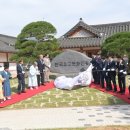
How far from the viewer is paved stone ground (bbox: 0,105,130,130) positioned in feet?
29.1

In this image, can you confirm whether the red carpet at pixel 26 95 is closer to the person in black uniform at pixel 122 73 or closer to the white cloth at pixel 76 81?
the white cloth at pixel 76 81

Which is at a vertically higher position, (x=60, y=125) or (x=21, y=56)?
(x=21, y=56)

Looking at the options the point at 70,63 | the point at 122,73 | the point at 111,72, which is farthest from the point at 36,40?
the point at 122,73

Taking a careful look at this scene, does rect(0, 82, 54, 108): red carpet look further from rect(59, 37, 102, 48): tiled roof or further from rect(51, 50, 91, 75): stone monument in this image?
rect(59, 37, 102, 48): tiled roof

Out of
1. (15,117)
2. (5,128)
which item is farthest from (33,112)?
(5,128)

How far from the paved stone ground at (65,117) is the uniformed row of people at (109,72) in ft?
7.19

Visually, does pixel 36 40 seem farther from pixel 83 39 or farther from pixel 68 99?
pixel 68 99

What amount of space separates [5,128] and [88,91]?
21.7 feet

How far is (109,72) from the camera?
14.5m

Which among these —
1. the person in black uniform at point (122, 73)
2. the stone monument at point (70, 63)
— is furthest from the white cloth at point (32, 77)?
the person in black uniform at point (122, 73)

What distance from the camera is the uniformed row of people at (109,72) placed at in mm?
13391

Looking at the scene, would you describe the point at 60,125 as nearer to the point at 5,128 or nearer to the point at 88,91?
the point at 5,128

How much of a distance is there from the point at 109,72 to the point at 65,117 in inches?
204

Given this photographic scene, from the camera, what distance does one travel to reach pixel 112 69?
14180 millimetres
